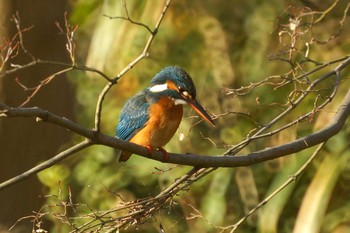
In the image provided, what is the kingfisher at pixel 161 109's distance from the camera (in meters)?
3.21

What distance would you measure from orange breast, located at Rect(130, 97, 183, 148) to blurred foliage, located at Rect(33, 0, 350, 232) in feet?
3.06

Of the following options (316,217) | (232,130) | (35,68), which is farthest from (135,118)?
(232,130)

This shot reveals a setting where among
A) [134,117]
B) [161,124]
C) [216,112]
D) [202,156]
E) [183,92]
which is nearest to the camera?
[202,156]

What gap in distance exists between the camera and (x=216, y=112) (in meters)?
5.24

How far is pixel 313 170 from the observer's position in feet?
16.4

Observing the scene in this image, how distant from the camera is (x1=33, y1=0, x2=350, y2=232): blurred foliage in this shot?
4574 millimetres

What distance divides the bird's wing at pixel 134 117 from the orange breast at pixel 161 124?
6 cm

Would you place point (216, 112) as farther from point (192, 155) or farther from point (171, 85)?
point (192, 155)

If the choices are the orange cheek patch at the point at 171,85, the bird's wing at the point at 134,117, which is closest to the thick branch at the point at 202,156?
the orange cheek patch at the point at 171,85

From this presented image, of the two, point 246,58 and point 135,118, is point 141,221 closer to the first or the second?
point 135,118

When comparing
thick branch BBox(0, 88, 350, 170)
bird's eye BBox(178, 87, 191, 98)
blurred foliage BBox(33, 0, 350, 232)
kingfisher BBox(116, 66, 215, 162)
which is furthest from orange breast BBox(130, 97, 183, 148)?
blurred foliage BBox(33, 0, 350, 232)

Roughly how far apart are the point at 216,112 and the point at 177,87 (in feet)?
6.58

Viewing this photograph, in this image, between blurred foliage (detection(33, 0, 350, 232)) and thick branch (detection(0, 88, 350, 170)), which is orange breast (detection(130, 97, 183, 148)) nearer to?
thick branch (detection(0, 88, 350, 170))

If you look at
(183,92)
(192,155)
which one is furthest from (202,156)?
(183,92)
